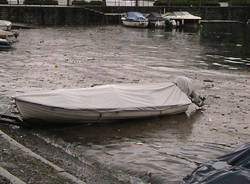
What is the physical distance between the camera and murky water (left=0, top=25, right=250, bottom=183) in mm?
12961

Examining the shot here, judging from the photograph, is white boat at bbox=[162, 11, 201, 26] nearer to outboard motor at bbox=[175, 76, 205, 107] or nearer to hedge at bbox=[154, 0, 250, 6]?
hedge at bbox=[154, 0, 250, 6]

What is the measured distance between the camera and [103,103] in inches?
599

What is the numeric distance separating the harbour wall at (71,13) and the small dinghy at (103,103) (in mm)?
40691

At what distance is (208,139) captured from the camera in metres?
14.8

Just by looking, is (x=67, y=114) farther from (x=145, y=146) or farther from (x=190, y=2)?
(x=190, y=2)

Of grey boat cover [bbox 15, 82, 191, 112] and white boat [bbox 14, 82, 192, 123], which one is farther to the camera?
grey boat cover [bbox 15, 82, 191, 112]

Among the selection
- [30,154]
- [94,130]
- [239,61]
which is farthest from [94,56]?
[30,154]

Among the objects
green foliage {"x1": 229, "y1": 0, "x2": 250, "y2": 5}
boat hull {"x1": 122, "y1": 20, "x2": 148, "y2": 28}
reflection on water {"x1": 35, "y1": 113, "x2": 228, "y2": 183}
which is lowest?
reflection on water {"x1": 35, "y1": 113, "x2": 228, "y2": 183}

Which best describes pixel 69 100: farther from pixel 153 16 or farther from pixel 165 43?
pixel 153 16

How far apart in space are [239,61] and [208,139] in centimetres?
1918

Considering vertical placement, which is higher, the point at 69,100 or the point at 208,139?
the point at 69,100

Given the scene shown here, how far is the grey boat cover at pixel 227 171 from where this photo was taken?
7957mm

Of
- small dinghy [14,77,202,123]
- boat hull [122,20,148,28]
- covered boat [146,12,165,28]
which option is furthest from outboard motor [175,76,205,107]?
covered boat [146,12,165,28]

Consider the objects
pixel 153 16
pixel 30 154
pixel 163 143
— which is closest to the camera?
pixel 30 154
